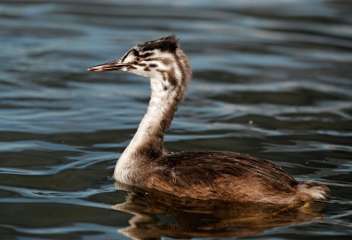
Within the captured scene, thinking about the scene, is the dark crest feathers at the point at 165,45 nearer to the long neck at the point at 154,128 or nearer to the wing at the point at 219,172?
the long neck at the point at 154,128

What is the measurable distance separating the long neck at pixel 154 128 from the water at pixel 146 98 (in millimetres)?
328

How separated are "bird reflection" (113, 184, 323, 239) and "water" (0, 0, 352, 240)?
0.04 metres

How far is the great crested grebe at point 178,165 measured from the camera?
32.5 feet

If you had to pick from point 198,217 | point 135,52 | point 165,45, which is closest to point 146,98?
point 135,52

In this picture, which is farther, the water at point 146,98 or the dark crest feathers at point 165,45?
the dark crest feathers at point 165,45

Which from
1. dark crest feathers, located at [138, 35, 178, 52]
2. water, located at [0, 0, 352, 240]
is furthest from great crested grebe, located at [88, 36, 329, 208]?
water, located at [0, 0, 352, 240]

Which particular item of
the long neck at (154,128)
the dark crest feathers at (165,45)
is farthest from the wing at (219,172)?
the dark crest feathers at (165,45)

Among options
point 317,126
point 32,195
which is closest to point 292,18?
point 317,126

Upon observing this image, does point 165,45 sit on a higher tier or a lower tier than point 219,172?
higher

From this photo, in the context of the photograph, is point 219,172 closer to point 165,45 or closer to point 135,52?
point 165,45

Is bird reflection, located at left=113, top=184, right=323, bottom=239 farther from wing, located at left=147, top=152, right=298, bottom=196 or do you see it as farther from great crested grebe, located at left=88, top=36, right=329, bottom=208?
wing, located at left=147, top=152, right=298, bottom=196

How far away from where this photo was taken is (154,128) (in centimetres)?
1114

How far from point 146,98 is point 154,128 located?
411 cm

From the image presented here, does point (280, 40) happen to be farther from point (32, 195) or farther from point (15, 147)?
point (32, 195)
